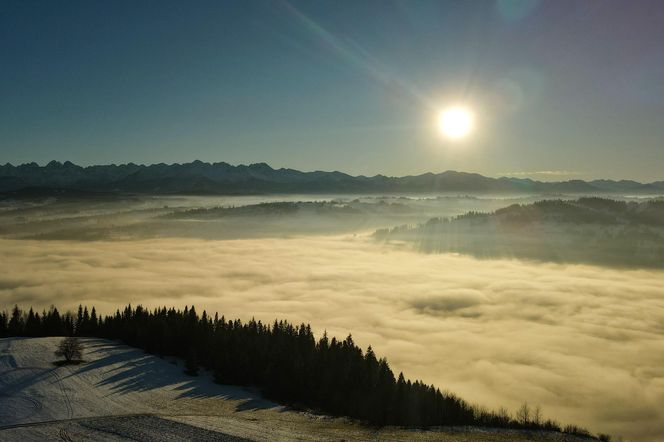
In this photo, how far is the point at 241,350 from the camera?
147m

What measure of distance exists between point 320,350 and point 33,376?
79.5 meters

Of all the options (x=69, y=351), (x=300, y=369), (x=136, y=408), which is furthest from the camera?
(x=300, y=369)

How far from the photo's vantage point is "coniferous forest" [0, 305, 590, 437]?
421 feet

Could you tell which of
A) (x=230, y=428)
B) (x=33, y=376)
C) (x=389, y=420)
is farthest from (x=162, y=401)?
(x=389, y=420)

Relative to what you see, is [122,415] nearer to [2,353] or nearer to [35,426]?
[35,426]

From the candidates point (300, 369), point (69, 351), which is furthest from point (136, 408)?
point (300, 369)

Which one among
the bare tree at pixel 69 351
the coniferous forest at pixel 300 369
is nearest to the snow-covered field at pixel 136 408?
the bare tree at pixel 69 351

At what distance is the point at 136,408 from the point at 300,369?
50.8 m

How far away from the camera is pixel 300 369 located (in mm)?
139875

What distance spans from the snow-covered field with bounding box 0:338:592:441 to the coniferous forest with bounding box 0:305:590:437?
8.76 m

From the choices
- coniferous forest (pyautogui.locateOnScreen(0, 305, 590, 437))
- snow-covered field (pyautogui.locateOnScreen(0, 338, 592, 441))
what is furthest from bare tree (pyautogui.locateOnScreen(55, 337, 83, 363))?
coniferous forest (pyautogui.locateOnScreen(0, 305, 590, 437))

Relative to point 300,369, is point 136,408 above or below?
above

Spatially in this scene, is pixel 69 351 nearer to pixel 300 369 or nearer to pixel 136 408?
pixel 136 408

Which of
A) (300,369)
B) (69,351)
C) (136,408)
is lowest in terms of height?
(300,369)
